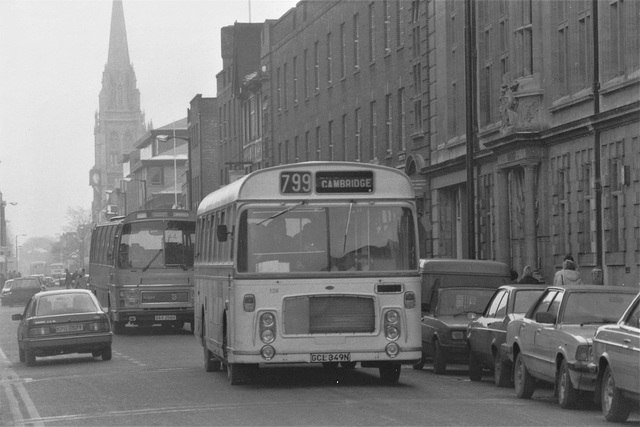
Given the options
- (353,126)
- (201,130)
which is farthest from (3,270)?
(353,126)

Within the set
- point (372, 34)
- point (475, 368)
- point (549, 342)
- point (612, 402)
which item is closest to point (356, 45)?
point (372, 34)

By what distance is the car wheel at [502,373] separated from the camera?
19266 millimetres

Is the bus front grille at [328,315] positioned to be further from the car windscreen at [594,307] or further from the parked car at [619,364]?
the parked car at [619,364]

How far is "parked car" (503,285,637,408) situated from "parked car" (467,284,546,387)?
118 cm

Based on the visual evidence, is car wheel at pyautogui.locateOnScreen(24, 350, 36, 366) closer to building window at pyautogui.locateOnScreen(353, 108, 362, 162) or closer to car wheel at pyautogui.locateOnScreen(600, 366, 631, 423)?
car wheel at pyautogui.locateOnScreen(600, 366, 631, 423)

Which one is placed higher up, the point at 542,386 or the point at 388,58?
the point at 388,58

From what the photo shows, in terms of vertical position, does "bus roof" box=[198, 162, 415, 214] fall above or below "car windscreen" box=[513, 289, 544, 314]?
above

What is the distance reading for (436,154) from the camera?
44.6 meters

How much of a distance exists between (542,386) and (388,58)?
3107 cm

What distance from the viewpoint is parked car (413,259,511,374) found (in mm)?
22156

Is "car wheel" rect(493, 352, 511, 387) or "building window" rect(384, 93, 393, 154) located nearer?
"car wheel" rect(493, 352, 511, 387)

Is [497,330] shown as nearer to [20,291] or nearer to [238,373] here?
[238,373]

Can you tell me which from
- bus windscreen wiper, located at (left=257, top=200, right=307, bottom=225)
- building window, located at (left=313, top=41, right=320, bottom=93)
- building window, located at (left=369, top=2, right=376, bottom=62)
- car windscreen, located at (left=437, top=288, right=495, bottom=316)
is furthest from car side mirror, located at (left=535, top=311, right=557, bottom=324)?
building window, located at (left=313, top=41, right=320, bottom=93)

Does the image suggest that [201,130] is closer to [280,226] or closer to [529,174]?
[529,174]
